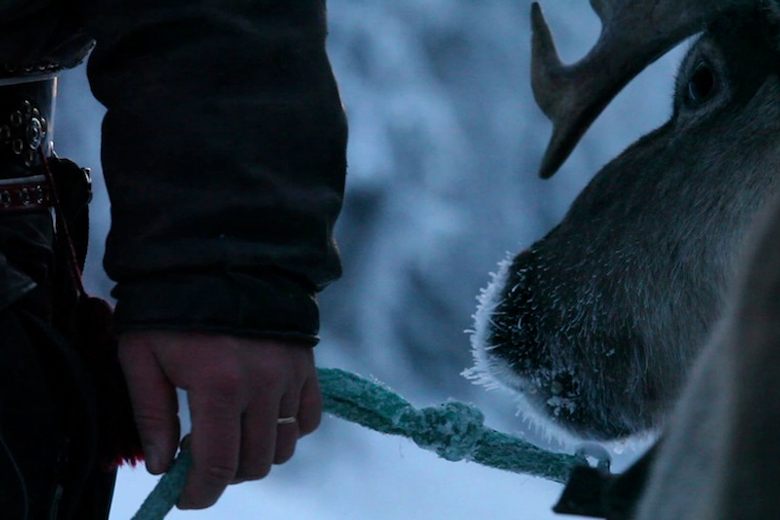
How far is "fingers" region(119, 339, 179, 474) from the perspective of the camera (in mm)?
719

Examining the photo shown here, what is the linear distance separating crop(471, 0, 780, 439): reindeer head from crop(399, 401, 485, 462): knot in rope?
0.29 metres

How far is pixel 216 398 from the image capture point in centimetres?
69

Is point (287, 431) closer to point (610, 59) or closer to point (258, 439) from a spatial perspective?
point (258, 439)

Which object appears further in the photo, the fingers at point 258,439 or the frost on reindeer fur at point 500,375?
the frost on reindeer fur at point 500,375

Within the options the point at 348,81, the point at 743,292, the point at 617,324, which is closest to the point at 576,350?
the point at 617,324

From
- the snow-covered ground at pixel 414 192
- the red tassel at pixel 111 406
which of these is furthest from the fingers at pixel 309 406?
the snow-covered ground at pixel 414 192

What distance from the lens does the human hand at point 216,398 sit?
0.69m

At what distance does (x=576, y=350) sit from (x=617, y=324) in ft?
0.17

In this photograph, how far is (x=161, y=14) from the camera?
738 millimetres

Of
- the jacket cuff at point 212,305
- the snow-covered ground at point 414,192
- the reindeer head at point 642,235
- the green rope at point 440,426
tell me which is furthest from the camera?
the snow-covered ground at point 414,192

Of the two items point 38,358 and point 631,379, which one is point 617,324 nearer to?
point 631,379

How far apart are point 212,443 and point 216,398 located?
0.11 feet

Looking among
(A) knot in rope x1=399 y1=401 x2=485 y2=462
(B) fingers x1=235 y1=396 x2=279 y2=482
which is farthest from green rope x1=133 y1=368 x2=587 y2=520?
(B) fingers x1=235 y1=396 x2=279 y2=482

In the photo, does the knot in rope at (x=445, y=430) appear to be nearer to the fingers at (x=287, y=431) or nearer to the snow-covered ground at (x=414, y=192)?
the fingers at (x=287, y=431)
